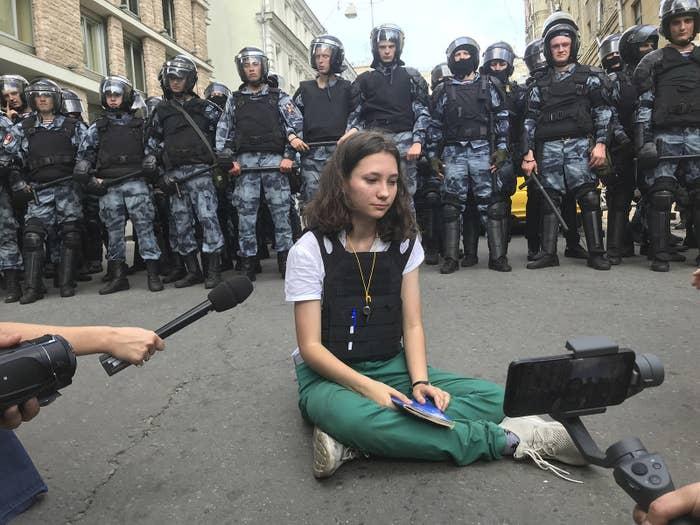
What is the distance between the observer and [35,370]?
137 cm

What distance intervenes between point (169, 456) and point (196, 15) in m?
22.8

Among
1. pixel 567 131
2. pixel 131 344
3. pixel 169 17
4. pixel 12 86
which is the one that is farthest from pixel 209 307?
pixel 169 17

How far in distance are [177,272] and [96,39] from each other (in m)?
12.8

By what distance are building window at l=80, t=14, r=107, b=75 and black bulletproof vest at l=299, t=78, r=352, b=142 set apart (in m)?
12.2

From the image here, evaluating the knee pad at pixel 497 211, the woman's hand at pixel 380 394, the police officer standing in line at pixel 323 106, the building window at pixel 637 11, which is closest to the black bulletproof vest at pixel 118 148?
the police officer standing in line at pixel 323 106

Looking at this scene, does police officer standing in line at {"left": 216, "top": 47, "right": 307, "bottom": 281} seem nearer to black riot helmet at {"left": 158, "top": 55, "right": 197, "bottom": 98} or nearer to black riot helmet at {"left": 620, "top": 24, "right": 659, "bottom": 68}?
black riot helmet at {"left": 158, "top": 55, "right": 197, "bottom": 98}

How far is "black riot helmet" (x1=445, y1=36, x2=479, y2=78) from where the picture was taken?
5898mm

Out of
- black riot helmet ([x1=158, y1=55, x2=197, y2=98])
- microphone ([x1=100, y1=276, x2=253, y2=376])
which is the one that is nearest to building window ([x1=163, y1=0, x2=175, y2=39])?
black riot helmet ([x1=158, y1=55, x2=197, y2=98])

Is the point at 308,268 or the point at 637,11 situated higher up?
the point at 637,11

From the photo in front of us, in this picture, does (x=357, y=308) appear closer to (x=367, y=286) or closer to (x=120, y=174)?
(x=367, y=286)

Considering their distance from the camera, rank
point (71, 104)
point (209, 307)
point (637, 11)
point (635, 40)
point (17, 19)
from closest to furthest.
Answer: point (209, 307) → point (635, 40) → point (71, 104) → point (17, 19) → point (637, 11)

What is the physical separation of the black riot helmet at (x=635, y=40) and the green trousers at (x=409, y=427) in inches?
214

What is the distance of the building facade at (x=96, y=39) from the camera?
516 inches

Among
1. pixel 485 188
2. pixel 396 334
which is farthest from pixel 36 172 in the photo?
pixel 396 334
